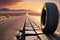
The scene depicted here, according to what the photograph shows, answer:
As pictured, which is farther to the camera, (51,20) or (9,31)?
(9,31)

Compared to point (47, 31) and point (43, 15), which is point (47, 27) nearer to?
point (47, 31)

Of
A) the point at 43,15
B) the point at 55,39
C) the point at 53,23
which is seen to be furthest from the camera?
the point at 43,15

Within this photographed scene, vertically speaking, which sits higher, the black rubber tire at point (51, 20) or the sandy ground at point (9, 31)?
the black rubber tire at point (51, 20)

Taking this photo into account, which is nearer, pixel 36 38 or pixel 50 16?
pixel 36 38

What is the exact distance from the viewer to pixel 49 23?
11.2 metres

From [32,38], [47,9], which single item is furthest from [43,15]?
[32,38]

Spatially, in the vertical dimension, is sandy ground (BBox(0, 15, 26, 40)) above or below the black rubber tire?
below

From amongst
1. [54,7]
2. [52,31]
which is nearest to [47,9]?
[54,7]

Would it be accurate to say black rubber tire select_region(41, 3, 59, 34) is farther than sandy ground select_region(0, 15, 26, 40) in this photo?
No

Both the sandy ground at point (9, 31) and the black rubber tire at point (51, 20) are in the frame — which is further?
the sandy ground at point (9, 31)

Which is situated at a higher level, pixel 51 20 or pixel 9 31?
pixel 51 20

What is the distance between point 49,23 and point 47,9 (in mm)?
759

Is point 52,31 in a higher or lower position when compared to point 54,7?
lower

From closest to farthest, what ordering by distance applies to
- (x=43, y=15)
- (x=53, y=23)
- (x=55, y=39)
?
(x=55, y=39) < (x=53, y=23) < (x=43, y=15)
